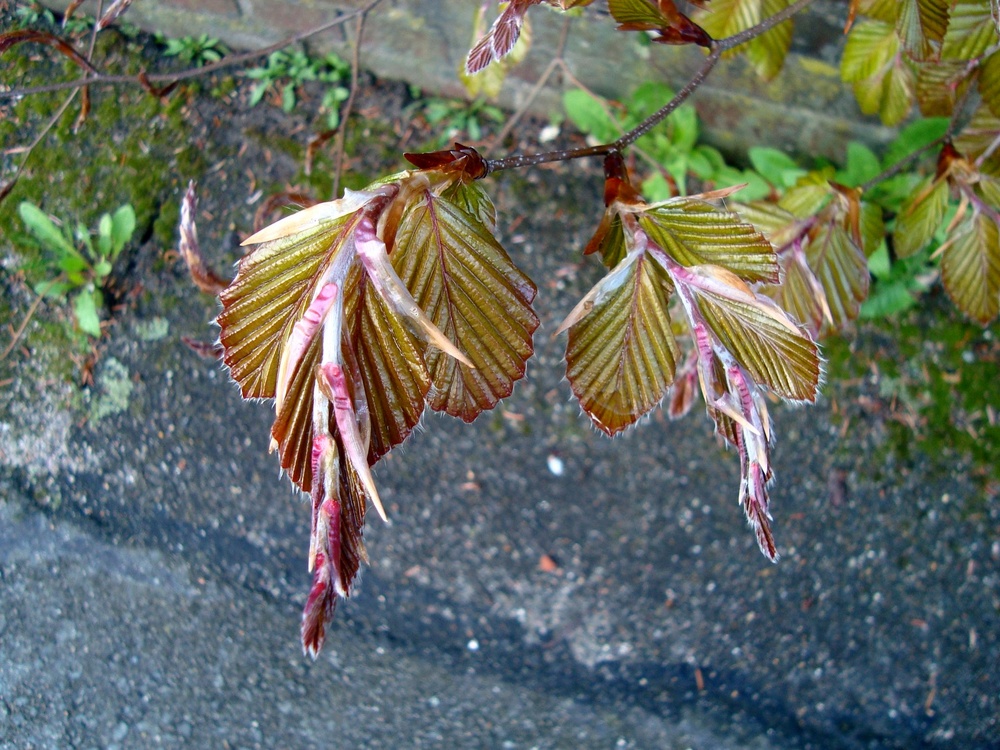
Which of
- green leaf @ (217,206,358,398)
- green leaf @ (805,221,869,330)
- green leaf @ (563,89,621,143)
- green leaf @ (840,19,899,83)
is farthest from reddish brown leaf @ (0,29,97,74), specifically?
green leaf @ (840,19,899,83)

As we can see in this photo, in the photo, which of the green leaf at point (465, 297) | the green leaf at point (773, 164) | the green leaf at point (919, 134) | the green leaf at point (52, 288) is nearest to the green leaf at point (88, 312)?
the green leaf at point (52, 288)

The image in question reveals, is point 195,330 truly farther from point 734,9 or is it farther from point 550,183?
point 734,9

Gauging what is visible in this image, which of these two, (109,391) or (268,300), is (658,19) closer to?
(268,300)

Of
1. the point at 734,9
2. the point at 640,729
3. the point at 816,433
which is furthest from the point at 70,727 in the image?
the point at 734,9

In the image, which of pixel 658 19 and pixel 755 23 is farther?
pixel 755 23

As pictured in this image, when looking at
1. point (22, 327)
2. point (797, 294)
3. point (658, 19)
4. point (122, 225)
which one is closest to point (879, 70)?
point (797, 294)
